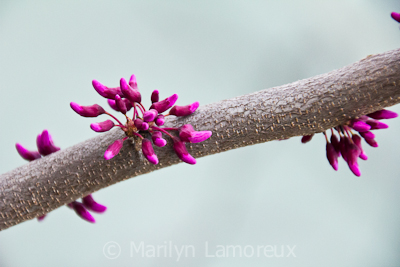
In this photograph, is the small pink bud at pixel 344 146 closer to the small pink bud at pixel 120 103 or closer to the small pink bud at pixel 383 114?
the small pink bud at pixel 383 114

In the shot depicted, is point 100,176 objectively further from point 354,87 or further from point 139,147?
point 354,87

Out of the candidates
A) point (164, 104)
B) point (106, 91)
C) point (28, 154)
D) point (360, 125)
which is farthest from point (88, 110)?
point (360, 125)

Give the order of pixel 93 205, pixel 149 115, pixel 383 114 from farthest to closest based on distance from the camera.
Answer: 1. pixel 93 205
2. pixel 383 114
3. pixel 149 115

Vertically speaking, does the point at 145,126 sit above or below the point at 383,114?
below

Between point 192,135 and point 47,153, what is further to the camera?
point 47,153

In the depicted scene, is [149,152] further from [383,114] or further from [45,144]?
[383,114]
